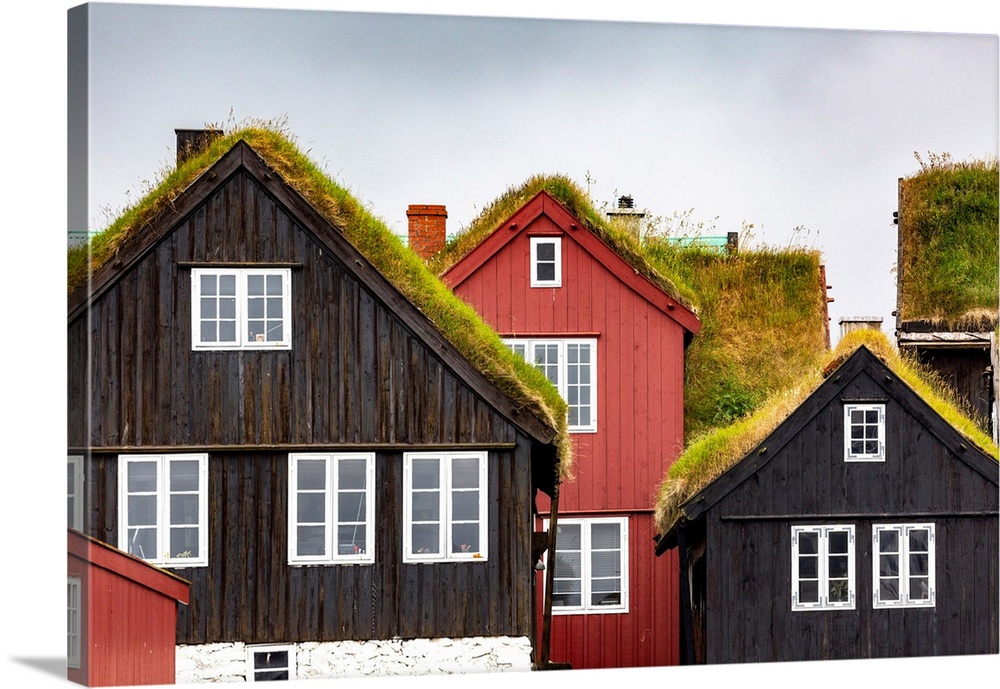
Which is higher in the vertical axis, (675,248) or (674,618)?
(675,248)

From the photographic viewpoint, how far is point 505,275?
14.8 meters

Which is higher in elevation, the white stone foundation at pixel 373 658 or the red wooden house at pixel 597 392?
the red wooden house at pixel 597 392

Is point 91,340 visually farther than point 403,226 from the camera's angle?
No

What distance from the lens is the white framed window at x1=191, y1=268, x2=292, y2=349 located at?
12.9m

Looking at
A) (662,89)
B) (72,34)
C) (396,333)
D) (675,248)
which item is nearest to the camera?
(72,34)

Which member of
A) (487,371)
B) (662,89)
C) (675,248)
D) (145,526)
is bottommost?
(145,526)

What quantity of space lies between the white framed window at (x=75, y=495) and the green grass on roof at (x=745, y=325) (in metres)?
5.69

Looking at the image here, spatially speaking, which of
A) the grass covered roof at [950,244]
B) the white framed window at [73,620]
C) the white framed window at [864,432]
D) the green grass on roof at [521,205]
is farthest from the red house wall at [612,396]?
the white framed window at [73,620]

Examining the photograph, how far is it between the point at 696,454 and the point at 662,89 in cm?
335

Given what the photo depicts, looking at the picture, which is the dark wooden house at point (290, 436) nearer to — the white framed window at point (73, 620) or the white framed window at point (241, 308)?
the white framed window at point (241, 308)

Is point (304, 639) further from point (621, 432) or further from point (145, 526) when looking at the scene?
point (621, 432)

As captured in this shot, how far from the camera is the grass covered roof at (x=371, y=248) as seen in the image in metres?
12.8

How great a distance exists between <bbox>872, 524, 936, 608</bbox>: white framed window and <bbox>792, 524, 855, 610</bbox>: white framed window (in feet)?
0.84

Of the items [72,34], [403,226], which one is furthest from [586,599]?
[72,34]
